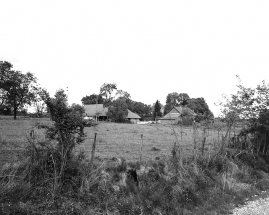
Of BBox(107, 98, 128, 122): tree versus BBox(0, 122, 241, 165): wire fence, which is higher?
BBox(107, 98, 128, 122): tree

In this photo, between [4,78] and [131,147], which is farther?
[4,78]

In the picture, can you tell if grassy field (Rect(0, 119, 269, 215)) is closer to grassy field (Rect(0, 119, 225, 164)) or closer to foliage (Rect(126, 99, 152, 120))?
grassy field (Rect(0, 119, 225, 164))

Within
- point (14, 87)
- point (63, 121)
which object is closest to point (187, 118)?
point (63, 121)

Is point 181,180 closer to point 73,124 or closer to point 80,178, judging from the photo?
point 80,178

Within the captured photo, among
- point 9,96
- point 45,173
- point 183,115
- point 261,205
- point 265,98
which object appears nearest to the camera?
point 45,173

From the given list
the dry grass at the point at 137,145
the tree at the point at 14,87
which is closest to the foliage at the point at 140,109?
the tree at the point at 14,87

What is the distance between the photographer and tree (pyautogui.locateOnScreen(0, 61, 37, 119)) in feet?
141

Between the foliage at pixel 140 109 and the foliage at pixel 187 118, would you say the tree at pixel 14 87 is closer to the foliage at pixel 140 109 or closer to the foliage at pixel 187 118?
the foliage at pixel 187 118

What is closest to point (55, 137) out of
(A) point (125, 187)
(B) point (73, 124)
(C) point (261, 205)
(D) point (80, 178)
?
(B) point (73, 124)

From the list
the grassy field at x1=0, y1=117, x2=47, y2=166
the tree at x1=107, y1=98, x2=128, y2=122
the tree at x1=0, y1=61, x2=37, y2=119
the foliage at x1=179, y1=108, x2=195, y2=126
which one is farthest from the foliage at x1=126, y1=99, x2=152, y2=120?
the foliage at x1=179, y1=108, x2=195, y2=126

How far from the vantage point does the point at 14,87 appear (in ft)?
143

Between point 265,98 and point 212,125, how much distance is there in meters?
3.96

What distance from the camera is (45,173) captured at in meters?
6.63

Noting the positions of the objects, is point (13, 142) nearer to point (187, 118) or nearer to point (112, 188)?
point (112, 188)
